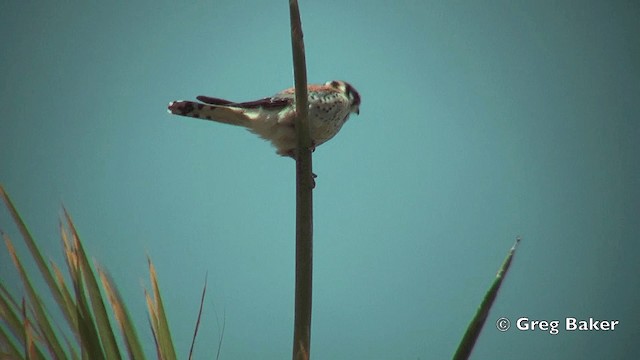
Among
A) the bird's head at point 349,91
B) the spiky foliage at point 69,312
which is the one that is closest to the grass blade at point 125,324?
the spiky foliage at point 69,312

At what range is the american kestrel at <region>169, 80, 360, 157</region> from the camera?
71cm

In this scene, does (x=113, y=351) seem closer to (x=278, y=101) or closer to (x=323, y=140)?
(x=278, y=101)

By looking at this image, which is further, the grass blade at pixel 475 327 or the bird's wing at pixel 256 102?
the bird's wing at pixel 256 102

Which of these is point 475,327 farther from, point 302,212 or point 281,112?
point 281,112

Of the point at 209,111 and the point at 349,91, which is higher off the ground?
the point at 349,91

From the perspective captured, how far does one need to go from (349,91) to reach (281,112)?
374 millimetres

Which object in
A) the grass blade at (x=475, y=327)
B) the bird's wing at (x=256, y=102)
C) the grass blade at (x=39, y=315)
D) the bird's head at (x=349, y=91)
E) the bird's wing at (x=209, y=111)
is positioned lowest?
the grass blade at (x=39, y=315)

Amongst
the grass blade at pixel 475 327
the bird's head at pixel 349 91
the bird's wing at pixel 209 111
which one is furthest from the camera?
the bird's head at pixel 349 91

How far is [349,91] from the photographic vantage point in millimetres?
1231

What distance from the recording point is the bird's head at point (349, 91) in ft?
3.91

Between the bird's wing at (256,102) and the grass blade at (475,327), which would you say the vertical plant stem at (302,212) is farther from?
the bird's wing at (256,102)

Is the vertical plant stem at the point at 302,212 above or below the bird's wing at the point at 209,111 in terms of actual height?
below

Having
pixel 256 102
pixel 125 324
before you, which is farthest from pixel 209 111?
pixel 125 324

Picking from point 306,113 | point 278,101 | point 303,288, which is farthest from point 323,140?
point 303,288
